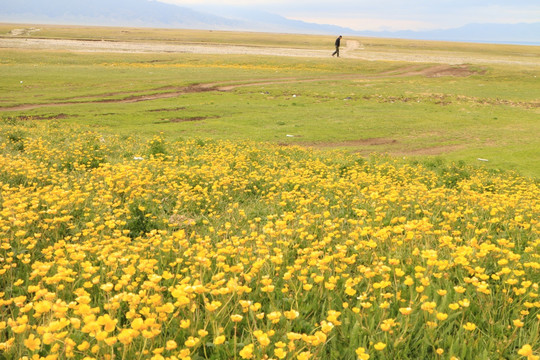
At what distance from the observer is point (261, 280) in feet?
13.4

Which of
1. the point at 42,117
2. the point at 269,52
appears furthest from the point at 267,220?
the point at 269,52

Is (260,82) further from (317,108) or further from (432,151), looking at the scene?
(432,151)

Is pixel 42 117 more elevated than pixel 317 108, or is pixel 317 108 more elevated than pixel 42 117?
pixel 317 108

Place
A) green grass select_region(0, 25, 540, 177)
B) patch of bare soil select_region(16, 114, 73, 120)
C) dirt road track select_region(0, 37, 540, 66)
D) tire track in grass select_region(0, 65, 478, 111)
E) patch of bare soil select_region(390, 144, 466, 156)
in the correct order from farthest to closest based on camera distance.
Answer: dirt road track select_region(0, 37, 540, 66) < tire track in grass select_region(0, 65, 478, 111) < patch of bare soil select_region(16, 114, 73, 120) < green grass select_region(0, 25, 540, 177) < patch of bare soil select_region(390, 144, 466, 156)

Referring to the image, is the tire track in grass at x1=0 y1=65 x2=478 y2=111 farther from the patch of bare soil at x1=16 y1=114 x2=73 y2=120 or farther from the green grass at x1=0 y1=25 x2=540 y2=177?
the patch of bare soil at x1=16 y1=114 x2=73 y2=120

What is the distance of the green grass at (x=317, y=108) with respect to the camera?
21.7 metres

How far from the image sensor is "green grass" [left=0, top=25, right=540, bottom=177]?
854 inches

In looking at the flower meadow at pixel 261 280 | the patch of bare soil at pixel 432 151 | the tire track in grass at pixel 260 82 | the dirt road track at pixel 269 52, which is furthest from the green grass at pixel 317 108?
the dirt road track at pixel 269 52

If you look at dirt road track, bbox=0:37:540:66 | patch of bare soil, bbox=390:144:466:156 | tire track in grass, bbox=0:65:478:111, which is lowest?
patch of bare soil, bbox=390:144:466:156

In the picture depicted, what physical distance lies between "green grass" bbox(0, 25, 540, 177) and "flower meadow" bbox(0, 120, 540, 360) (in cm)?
1258

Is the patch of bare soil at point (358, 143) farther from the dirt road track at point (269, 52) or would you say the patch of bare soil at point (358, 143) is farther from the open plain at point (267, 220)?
the dirt road track at point (269, 52)

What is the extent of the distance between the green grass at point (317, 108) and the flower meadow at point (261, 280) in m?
12.6

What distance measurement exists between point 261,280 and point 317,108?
27.5 m

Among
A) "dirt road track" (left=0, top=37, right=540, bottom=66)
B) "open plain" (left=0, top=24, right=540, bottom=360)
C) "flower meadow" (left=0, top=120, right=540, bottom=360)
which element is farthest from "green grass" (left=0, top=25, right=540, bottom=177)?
"dirt road track" (left=0, top=37, right=540, bottom=66)
